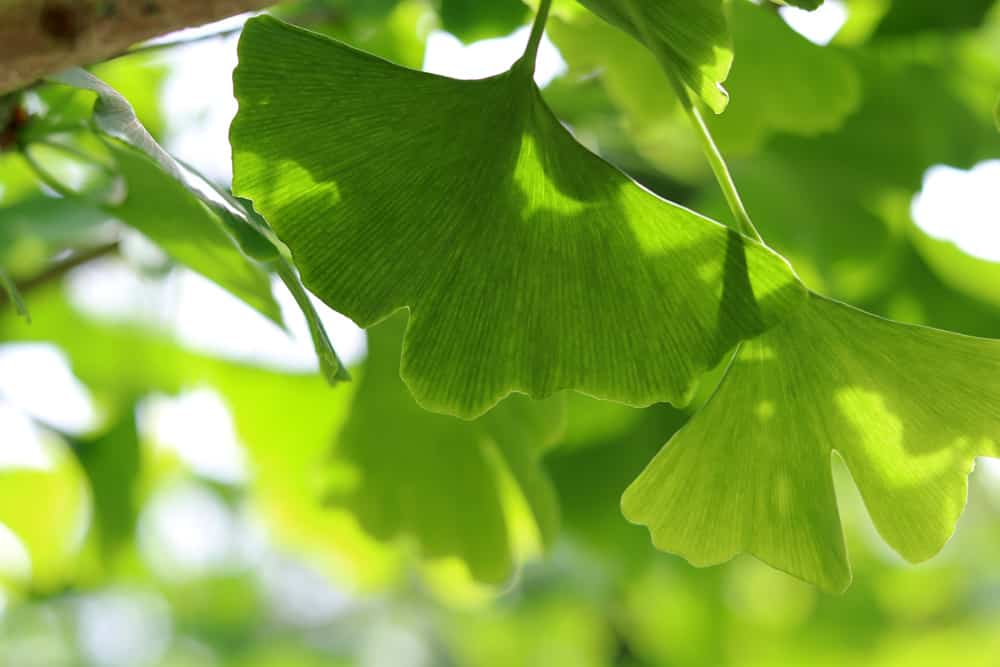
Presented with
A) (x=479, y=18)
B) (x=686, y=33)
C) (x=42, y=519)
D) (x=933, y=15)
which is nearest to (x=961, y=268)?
(x=933, y=15)

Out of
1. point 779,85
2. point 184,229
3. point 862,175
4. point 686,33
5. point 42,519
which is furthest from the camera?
point 42,519

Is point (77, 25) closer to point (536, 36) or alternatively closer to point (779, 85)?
point (536, 36)

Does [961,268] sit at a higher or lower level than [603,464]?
higher

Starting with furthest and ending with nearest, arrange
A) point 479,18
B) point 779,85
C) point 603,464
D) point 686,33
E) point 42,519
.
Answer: point 42,519
point 603,464
point 779,85
point 479,18
point 686,33

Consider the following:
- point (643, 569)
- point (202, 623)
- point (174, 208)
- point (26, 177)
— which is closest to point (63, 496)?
point (26, 177)

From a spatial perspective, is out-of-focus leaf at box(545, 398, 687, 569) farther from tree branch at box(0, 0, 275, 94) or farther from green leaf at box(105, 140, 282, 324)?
tree branch at box(0, 0, 275, 94)

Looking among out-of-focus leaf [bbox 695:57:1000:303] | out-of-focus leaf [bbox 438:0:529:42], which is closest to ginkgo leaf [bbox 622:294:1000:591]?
out-of-focus leaf [bbox 438:0:529:42]

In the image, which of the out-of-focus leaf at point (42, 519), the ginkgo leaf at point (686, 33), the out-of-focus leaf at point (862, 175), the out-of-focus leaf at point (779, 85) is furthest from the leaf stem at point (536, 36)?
the out-of-focus leaf at point (42, 519)
